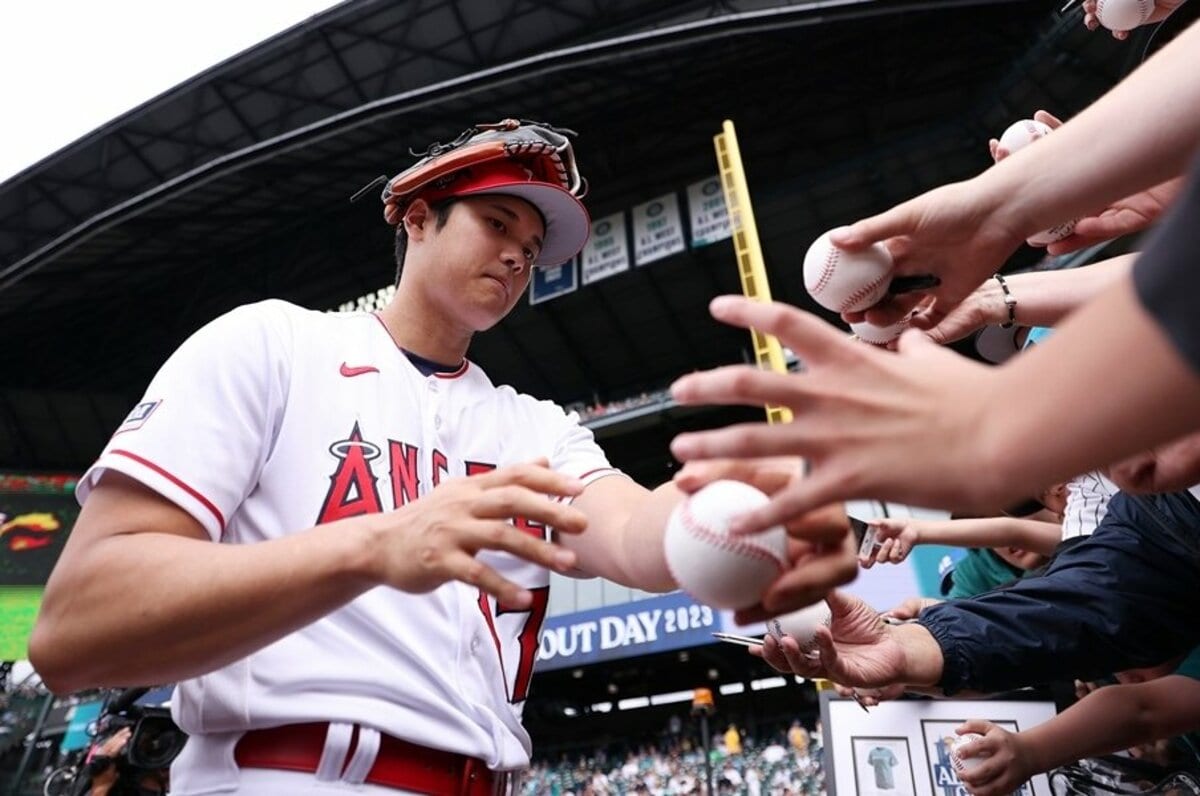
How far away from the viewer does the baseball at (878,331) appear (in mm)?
1753

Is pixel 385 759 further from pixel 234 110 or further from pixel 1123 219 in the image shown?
pixel 234 110

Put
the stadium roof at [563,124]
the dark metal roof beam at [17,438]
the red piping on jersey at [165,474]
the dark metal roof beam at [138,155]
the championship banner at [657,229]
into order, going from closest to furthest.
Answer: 1. the red piping on jersey at [165,474]
2. the stadium roof at [563,124]
3. the championship banner at [657,229]
4. the dark metal roof beam at [138,155]
5. the dark metal roof beam at [17,438]

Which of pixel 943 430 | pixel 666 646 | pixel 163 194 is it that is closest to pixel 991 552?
pixel 943 430

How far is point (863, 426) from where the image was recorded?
76cm

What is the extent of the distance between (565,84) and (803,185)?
5204 mm

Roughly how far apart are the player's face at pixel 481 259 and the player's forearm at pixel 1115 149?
991 mm

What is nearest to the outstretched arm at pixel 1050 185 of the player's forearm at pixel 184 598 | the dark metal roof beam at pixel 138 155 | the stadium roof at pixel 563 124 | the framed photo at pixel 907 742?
the player's forearm at pixel 184 598

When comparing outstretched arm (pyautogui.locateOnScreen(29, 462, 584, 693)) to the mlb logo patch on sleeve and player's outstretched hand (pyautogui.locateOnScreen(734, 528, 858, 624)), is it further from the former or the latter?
player's outstretched hand (pyautogui.locateOnScreen(734, 528, 858, 624))

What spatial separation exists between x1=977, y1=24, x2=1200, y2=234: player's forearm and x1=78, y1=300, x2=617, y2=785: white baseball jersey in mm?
972

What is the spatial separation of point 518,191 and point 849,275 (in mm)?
767

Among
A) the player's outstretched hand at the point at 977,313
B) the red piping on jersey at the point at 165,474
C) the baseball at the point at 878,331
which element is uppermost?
the player's outstretched hand at the point at 977,313

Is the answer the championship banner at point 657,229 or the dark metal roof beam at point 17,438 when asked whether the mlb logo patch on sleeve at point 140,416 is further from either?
the dark metal roof beam at point 17,438

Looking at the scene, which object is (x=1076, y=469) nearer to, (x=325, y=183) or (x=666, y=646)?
(x=666, y=646)

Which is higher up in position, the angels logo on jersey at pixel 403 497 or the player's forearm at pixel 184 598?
the angels logo on jersey at pixel 403 497
